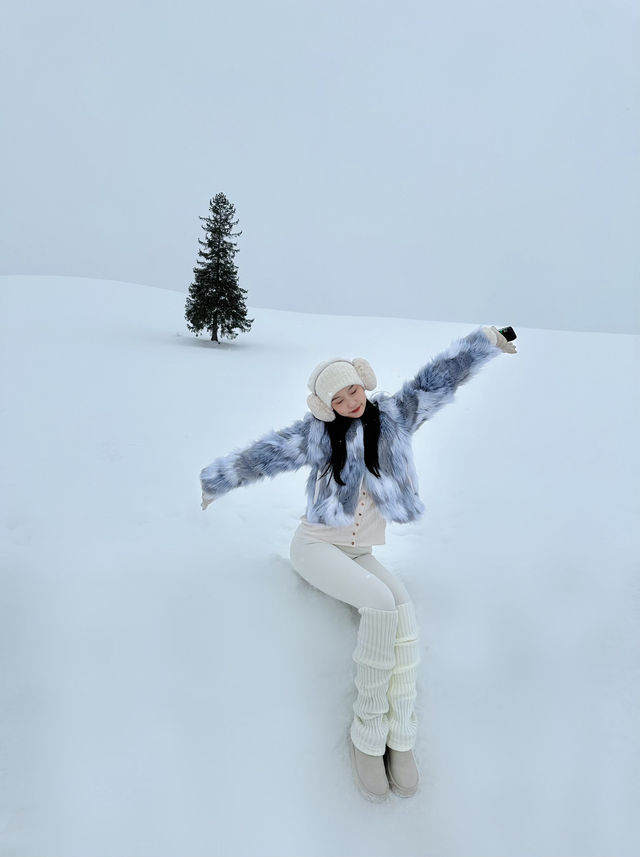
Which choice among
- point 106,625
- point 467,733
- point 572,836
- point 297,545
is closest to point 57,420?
point 106,625

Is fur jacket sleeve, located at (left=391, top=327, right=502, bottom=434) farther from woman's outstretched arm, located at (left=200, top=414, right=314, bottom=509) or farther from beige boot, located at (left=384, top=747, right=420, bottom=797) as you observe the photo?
beige boot, located at (left=384, top=747, right=420, bottom=797)

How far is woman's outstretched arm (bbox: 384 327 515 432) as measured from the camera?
2.24 meters

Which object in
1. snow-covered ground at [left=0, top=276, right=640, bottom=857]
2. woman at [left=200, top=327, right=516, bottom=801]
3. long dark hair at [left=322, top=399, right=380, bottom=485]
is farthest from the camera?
long dark hair at [left=322, top=399, right=380, bottom=485]

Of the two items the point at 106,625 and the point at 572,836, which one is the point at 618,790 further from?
the point at 106,625

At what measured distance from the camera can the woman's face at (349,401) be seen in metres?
2.11

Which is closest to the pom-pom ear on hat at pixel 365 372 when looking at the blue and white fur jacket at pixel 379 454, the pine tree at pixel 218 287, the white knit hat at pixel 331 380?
the white knit hat at pixel 331 380

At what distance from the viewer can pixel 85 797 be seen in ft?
5.39

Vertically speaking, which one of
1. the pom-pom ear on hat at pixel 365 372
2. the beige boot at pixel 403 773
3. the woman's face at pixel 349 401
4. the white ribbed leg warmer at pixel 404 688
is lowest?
the beige boot at pixel 403 773

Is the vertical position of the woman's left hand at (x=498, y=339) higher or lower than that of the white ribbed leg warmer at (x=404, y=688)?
higher

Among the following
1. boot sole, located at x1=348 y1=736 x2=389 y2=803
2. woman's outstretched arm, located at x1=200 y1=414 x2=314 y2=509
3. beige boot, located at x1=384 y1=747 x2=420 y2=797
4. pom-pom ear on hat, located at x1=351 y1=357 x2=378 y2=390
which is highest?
pom-pom ear on hat, located at x1=351 y1=357 x2=378 y2=390

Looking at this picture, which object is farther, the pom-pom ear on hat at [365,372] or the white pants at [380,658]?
the pom-pom ear on hat at [365,372]

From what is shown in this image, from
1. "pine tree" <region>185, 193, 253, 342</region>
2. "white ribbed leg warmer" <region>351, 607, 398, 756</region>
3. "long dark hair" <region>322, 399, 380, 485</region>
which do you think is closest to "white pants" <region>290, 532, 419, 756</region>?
"white ribbed leg warmer" <region>351, 607, 398, 756</region>

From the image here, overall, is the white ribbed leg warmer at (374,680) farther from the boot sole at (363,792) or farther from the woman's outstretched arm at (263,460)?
the woman's outstretched arm at (263,460)

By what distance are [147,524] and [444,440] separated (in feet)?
7.71
